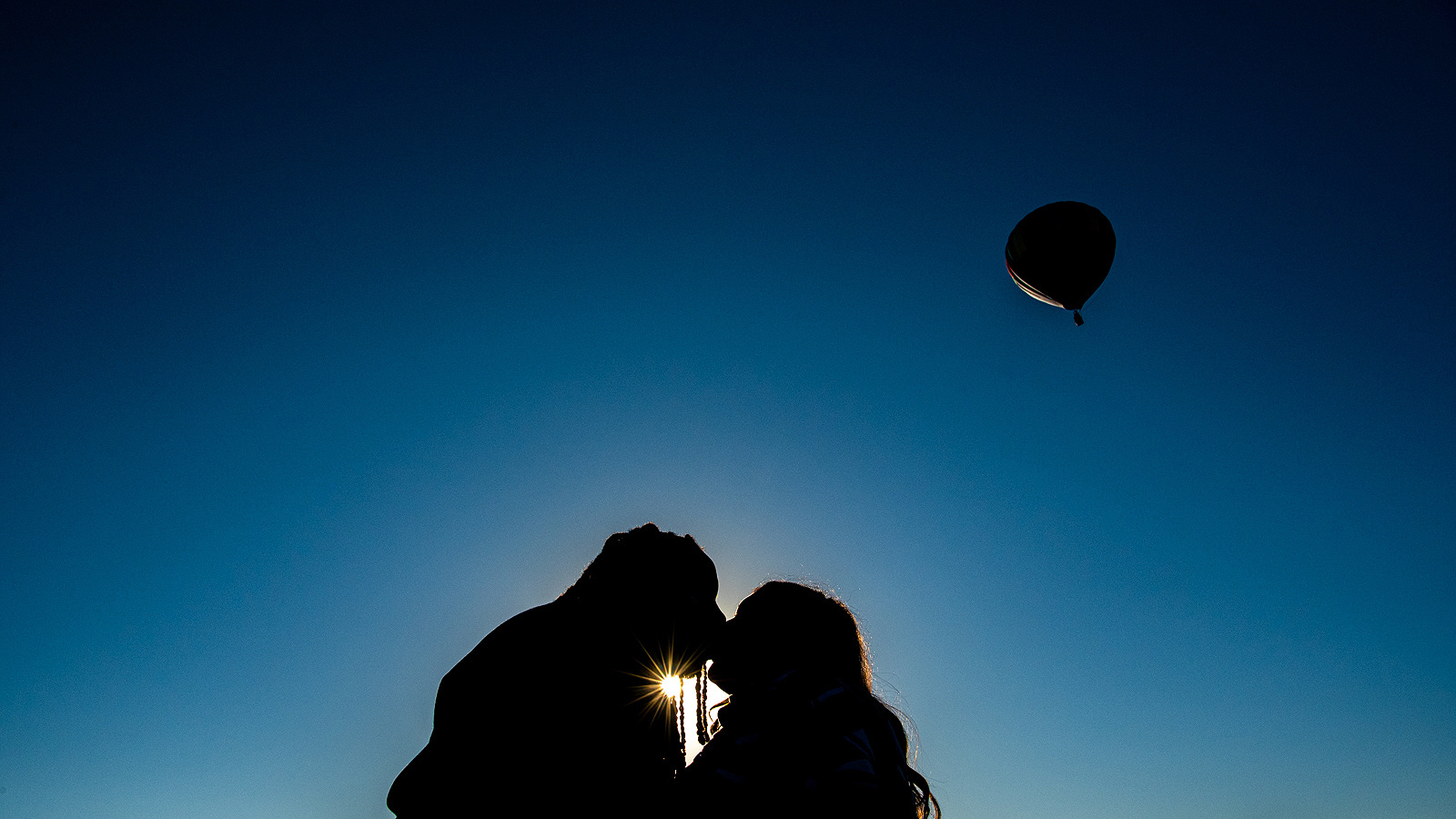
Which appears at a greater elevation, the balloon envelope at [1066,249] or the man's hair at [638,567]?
the balloon envelope at [1066,249]

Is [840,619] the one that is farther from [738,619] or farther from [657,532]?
[657,532]

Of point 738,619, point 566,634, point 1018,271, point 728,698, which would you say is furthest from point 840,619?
point 1018,271

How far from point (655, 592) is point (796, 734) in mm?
870

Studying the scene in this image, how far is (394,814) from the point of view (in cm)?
210

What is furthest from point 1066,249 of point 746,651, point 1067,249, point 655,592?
point 655,592

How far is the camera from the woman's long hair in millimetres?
2607

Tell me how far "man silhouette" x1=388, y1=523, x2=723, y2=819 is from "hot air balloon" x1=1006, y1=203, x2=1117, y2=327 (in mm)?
9911

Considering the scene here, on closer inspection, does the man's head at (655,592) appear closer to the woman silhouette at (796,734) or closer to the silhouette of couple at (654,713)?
the silhouette of couple at (654,713)

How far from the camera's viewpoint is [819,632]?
275cm

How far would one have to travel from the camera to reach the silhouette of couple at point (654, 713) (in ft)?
6.42

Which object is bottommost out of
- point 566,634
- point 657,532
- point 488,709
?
point 488,709

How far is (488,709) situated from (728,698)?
3.17 ft

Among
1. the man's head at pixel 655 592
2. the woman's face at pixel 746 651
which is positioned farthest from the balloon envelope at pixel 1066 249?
the man's head at pixel 655 592

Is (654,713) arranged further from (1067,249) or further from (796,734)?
(1067,249)
